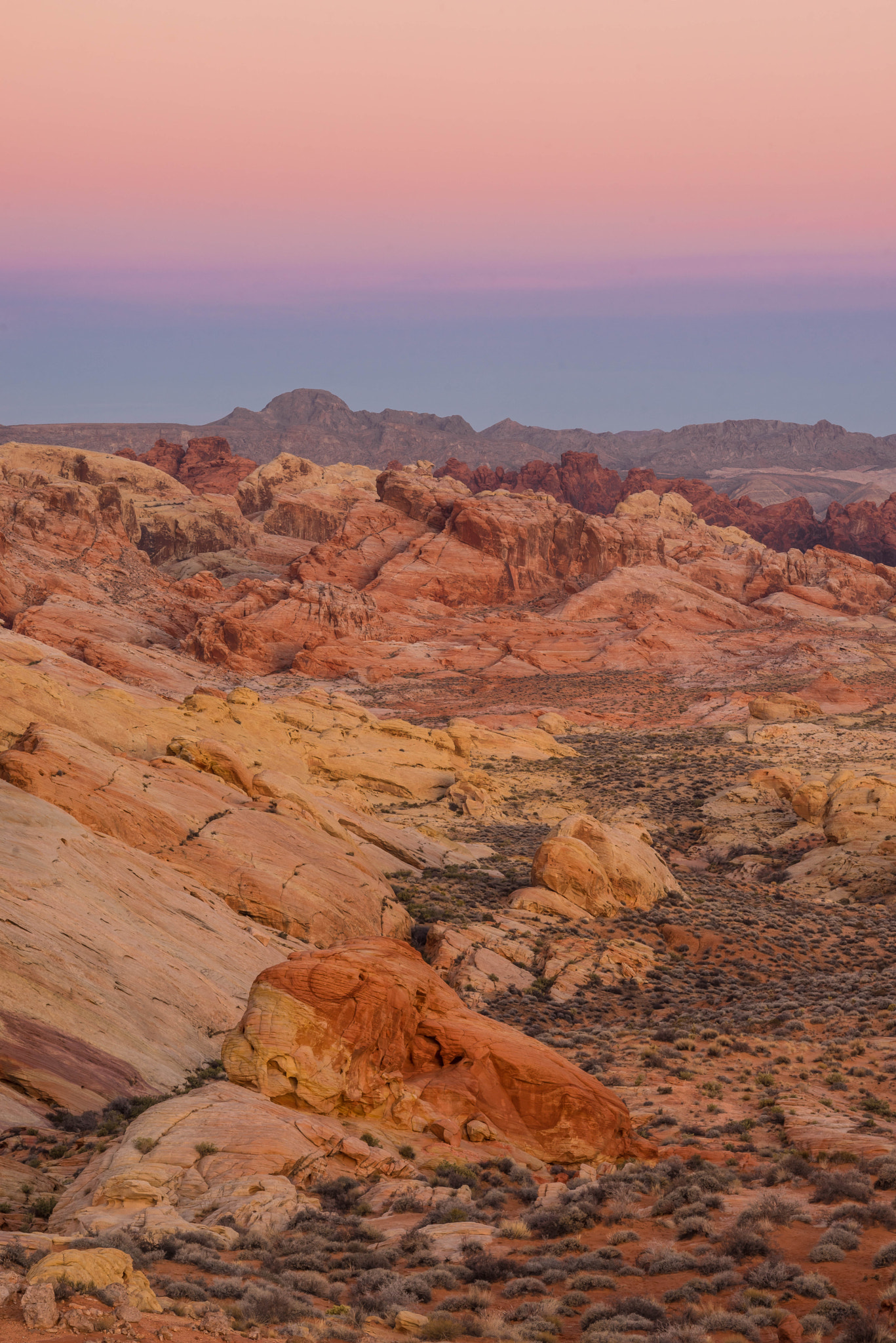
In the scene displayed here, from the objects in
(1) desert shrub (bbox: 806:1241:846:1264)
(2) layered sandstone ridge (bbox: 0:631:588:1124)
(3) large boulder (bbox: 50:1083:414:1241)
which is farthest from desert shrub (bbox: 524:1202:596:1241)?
(2) layered sandstone ridge (bbox: 0:631:588:1124)

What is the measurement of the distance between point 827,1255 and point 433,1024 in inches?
343

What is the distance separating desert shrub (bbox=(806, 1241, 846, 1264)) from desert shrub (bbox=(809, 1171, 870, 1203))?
2.21 metres

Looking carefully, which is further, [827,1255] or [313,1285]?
[827,1255]

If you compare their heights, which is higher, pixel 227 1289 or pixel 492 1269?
pixel 227 1289

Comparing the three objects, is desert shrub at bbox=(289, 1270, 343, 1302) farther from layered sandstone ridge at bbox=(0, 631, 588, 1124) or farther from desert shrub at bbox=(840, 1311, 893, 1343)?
layered sandstone ridge at bbox=(0, 631, 588, 1124)

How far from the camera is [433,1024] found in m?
17.1

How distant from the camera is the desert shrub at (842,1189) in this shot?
11.7 metres

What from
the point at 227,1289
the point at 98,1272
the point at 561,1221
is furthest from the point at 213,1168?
the point at 561,1221

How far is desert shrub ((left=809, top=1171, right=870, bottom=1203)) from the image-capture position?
1172 centimetres

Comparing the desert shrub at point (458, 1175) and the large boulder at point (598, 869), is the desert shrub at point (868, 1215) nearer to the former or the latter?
the desert shrub at point (458, 1175)

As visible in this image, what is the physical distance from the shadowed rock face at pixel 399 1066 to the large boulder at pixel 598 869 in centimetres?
1676

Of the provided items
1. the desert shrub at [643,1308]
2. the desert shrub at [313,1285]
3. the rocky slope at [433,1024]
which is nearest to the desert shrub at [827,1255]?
the rocky slope at [433,1024]

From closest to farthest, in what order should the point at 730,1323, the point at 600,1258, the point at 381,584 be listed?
the point at 730,1323
the point at 600,1258
the point at 381,584

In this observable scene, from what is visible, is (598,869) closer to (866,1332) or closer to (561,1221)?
(561,1221)
